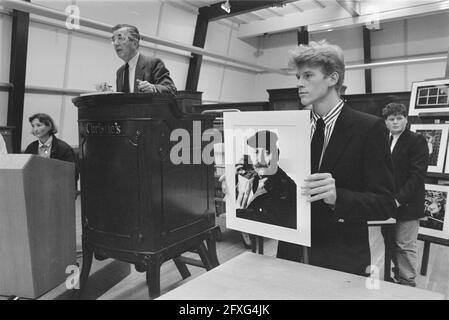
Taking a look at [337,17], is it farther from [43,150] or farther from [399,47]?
[43,150]

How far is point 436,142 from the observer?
2561 millimetres

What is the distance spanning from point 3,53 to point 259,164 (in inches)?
204

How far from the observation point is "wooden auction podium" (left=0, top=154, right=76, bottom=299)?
1763 millimetres

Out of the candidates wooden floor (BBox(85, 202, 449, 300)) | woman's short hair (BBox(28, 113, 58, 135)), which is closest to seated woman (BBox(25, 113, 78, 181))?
woman's short hair (BBox(28, 113, 58, 135))

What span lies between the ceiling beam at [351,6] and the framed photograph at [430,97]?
4712 mm

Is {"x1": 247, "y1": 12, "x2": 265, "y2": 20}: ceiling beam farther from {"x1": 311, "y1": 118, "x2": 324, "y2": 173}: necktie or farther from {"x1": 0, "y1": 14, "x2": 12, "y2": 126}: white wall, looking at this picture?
{"x1": 311, "y1": 118, "x2": 324, "y2": 173}: necktie

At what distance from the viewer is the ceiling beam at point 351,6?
22.3 feet

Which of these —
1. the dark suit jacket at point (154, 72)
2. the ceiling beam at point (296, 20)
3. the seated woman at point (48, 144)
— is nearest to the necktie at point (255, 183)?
the dark suit jacket at point (154, 72)

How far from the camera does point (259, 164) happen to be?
980 mm

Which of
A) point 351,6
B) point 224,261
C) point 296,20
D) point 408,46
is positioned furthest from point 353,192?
point 408,46

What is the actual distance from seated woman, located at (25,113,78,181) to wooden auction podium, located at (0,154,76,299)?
119cm

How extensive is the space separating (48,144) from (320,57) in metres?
2.88

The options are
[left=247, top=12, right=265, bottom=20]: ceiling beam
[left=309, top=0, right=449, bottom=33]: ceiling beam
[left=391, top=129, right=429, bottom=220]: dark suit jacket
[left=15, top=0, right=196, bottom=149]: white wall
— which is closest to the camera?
[left=391, top=129, right=429, bottom=220]: dark suit jacket
